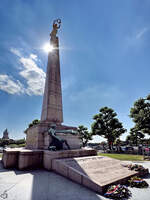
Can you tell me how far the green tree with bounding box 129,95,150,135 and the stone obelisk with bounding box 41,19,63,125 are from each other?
15.6 metres

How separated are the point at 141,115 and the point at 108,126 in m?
12.6

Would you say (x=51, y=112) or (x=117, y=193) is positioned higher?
(x=51, y=112)

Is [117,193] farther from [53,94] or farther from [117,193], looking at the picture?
[53,94]

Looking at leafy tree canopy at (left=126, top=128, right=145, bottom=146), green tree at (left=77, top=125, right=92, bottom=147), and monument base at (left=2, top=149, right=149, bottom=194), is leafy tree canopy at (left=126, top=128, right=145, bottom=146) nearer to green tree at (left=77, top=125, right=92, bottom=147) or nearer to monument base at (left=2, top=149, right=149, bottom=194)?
green tree at (left=77, top=125, right=92, bottom=147)

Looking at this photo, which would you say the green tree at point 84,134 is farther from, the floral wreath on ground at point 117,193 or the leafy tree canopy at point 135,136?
the floral wreath on ground at point 117,193

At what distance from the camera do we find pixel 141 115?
20.8 metres

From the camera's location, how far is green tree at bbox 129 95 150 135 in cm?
2045

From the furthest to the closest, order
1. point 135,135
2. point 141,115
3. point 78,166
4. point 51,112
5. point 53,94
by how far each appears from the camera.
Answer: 1. point 135,135
2. point 141,115
3. point 53,94
4. point 51,112
5. point 78,166

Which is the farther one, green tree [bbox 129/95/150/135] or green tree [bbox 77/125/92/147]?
green tree [bbox 77/125/92/147]

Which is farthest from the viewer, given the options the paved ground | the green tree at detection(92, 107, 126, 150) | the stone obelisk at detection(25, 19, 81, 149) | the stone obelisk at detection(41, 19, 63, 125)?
→ the green tree at detection(92, 107, 126, 150)

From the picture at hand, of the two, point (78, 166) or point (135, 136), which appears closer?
point (78, 166)

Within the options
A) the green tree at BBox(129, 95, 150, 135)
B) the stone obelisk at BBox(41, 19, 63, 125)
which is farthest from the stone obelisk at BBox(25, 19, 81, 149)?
the green tree at BBox(129, 95, 150, 135)

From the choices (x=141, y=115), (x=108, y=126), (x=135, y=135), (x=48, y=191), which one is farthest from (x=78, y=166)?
(x=135, y=135)

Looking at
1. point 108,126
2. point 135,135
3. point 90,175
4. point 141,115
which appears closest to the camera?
point 90,175
